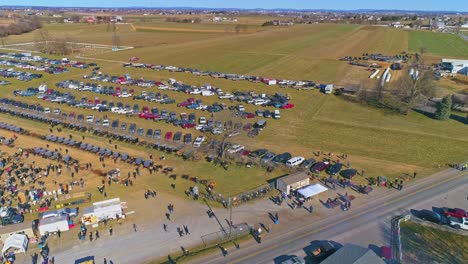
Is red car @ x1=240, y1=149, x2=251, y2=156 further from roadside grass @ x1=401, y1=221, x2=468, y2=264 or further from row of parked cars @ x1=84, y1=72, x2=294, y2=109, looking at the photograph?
roadside grass @ x1=401, y1=221, x2=468, y2=264

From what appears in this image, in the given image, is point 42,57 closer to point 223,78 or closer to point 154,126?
point 223,78

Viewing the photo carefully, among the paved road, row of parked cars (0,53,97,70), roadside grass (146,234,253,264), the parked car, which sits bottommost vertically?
roadside grass (146,234,253,264)

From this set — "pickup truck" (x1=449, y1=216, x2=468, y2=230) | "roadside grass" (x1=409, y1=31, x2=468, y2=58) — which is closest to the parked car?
"pickup truck" (x1=449, y1=216, x2=468, y2=230)

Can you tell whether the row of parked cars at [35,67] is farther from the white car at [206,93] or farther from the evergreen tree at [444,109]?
the evergreen tree at [444,109]

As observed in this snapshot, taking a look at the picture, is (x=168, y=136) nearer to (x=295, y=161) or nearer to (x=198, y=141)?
(x=198, y=141)

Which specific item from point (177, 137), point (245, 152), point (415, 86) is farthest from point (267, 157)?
point (415, 86)

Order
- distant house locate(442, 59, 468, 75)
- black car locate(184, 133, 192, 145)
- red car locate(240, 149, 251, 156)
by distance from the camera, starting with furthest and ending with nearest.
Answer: distant house locate(442, 59, 468, 75)
black car locate(184, 133, 192, 145)
red car locate(240, 149, 251, 156)

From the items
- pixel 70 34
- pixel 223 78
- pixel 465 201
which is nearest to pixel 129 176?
pixel 465 201
